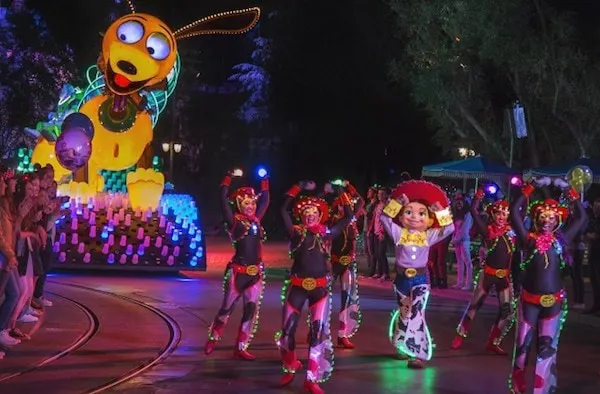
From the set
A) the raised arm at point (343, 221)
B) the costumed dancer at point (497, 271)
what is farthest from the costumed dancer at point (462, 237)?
the raised arm at point (343, 221)

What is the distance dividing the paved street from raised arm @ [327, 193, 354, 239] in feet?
4.51

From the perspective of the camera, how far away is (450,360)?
980 centimetres

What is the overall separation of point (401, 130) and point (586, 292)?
19.8m

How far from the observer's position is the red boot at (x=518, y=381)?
7875mm

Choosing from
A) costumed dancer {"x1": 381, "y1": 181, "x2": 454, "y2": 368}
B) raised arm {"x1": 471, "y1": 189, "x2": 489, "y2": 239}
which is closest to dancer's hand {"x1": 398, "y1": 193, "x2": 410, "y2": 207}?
costumed dancer {"x1": 381, "y1": 181, "x2": 454, "y2": 368}

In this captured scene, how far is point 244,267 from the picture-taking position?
9.39 meters

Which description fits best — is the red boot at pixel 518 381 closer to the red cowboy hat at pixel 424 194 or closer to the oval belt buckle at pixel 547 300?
the oval belt buckle at pixel 547 300

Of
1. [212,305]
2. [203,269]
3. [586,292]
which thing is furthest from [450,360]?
[203,269]

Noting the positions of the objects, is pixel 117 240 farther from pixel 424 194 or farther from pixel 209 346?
pixel 424 194

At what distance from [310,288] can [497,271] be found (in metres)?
2.83

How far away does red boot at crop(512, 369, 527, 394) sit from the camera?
7.88 m

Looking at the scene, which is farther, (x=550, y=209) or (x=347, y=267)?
(x=347, y=267)

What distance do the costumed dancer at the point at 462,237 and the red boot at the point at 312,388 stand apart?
8731mm

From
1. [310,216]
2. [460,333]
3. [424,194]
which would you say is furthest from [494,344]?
[310,216]
